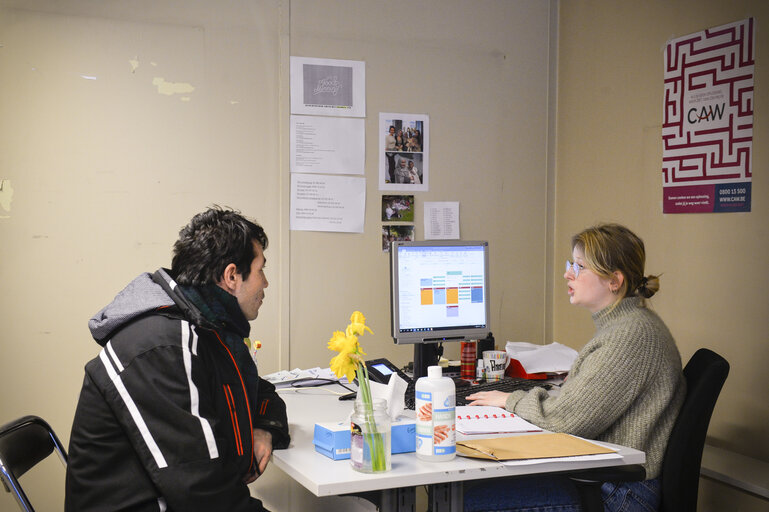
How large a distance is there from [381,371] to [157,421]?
1.11m

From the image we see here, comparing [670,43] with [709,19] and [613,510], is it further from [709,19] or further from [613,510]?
[613,510]

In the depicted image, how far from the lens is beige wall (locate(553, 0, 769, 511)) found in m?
2.58

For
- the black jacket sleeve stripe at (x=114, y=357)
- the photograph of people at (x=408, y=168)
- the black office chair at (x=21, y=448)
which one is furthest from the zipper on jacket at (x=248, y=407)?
the photograph of people at (x=408, y=168)

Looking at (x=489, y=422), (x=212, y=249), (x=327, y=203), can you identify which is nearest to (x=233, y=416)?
(x=212, y=249)

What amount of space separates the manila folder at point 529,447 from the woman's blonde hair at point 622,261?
0.50 m

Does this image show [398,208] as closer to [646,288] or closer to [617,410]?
[646,288]

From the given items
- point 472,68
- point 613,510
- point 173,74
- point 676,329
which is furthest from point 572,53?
point 613,510

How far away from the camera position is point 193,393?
1.62 m

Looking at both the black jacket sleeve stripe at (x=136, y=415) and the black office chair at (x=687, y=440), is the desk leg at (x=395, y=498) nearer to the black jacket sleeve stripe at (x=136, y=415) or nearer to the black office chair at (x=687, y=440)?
the black jacket sleeve stripe at (x=136, y=415)

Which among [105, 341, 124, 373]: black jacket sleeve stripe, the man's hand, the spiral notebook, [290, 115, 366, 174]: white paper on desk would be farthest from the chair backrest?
[290, 115, 366, 174]: white paper on desk

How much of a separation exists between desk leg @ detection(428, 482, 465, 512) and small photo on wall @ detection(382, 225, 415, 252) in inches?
70.9

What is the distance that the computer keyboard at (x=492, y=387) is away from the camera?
7.71 ft

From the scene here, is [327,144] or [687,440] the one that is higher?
[327,144]

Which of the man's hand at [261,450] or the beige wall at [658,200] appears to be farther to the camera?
the beige wall at [658,200]
